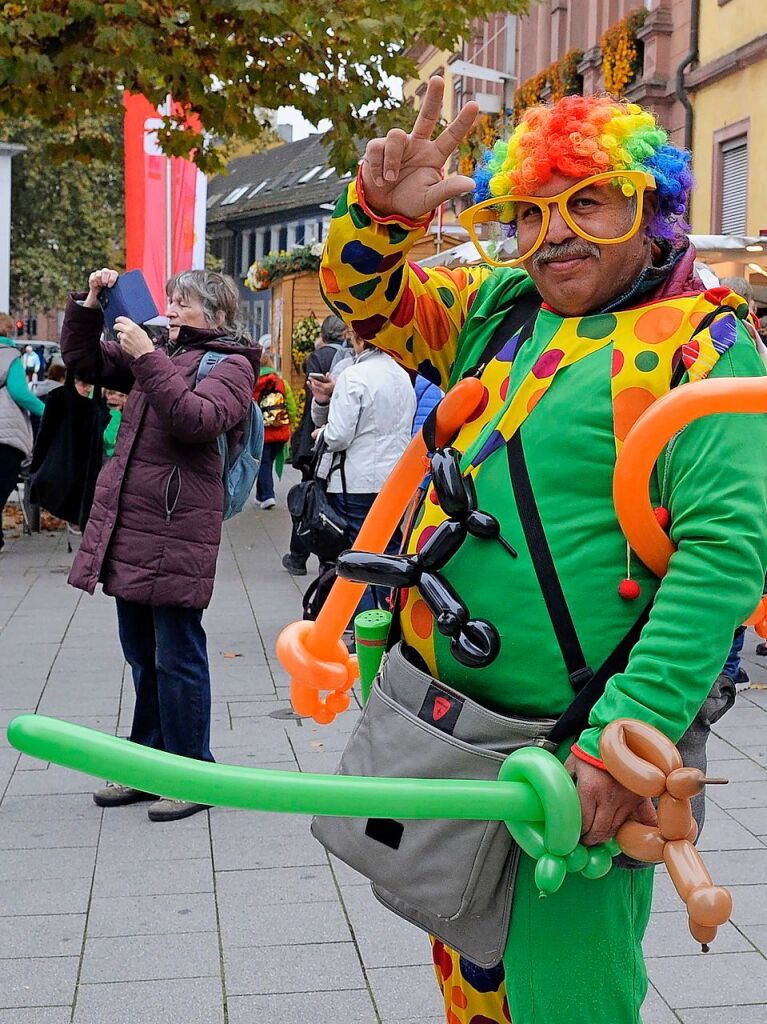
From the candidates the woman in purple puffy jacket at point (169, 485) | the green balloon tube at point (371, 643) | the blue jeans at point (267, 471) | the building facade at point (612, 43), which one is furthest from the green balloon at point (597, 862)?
the building facade at point (612, 43)

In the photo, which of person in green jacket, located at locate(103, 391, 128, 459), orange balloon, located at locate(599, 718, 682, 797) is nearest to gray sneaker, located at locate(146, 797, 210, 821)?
orange balloon, located at locate(599, 718, 682, 797)

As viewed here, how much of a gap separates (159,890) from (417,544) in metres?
2.07

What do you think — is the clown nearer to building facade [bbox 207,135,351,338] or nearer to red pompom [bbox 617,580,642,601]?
red pompom [bbox 617,580,642,601]

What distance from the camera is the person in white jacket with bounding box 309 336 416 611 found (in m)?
6.79

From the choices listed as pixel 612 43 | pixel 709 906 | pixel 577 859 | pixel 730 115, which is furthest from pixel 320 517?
pixel 612 43

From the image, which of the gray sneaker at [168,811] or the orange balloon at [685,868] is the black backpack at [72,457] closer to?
the gray sneaker at [168,811]

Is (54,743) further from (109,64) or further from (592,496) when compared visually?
(109,64)

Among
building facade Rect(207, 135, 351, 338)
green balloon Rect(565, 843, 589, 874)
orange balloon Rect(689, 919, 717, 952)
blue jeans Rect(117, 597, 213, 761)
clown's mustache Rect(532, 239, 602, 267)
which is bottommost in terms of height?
blue jeans Rect(117, 597, 213, 761)

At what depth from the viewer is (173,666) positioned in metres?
4.50

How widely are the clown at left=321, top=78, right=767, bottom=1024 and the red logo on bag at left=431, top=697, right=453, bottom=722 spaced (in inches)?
1.8

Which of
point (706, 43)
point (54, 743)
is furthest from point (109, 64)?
point (706, 43)

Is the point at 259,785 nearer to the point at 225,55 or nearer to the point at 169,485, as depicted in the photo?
the point at 169,485

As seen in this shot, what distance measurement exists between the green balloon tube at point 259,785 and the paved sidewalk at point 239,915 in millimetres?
342

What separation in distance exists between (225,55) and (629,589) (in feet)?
28.2
